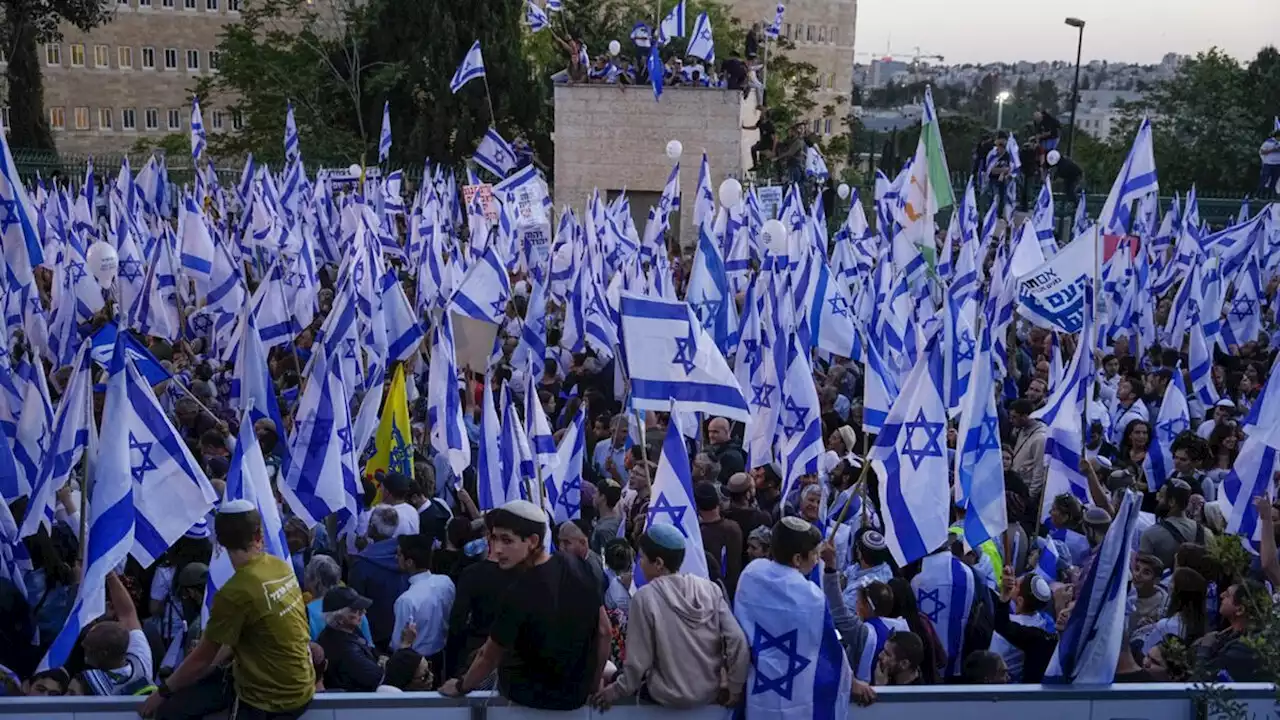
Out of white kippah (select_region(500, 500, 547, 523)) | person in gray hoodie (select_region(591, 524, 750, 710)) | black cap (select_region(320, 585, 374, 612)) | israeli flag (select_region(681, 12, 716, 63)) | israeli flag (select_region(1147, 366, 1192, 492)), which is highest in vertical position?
israeli flag (select_region(681, 12, 716, 63))

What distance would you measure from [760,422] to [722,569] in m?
2.61

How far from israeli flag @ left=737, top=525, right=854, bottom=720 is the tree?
4249cm

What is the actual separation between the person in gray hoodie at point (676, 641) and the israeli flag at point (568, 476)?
12.3 ft

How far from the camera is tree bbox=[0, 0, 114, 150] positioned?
42781 mm

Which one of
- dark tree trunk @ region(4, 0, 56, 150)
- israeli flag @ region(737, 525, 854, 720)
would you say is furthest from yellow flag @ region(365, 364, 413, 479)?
dark tree trunk @ region(4, 0, 56, 150)

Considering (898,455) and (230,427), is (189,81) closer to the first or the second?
(230,427)

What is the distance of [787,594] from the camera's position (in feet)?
18.1

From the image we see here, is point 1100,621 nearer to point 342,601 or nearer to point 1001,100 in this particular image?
point 342,601

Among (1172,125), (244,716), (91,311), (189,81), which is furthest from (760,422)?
(189,81)

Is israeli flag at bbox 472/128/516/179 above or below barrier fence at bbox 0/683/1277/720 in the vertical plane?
above

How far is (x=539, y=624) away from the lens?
5.34 m

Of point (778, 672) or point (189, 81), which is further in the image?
point (189, 81)

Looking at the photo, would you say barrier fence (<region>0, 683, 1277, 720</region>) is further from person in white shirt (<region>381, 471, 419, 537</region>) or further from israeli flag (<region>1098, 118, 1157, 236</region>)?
israeli flag (<region>1098, 118, 1157, 236</region>)

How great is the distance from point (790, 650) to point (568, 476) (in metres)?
4.02
